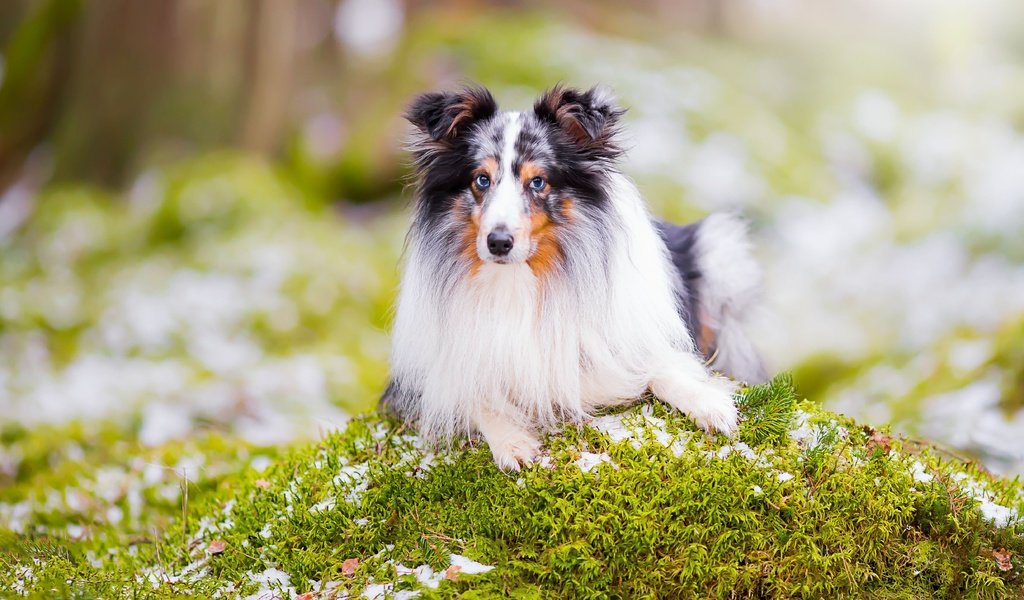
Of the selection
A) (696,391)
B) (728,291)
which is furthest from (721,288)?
(696,391)

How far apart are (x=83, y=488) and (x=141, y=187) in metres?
7.55

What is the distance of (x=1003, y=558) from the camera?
3.15 meters

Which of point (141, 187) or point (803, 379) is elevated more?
point (803, 379)

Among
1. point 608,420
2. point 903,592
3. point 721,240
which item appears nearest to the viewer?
point 903,592

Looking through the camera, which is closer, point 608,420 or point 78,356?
point 608,420

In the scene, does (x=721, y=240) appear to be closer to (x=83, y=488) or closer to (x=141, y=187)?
(x=83, y=488)

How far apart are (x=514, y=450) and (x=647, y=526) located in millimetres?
620

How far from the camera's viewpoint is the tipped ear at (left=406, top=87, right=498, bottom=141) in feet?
11.3

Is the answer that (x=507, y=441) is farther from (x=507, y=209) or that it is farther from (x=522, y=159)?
(x=522, y=159)

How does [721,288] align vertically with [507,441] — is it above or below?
Result: above

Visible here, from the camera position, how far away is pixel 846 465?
3.26 meters

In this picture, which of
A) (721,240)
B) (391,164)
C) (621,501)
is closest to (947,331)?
(721,240)

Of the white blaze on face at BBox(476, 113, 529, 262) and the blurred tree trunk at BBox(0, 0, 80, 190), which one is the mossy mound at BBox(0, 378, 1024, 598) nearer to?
the white blaze on face at BBox(476, 113, 529, 262)

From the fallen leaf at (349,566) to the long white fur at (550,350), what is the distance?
0.66 meters
